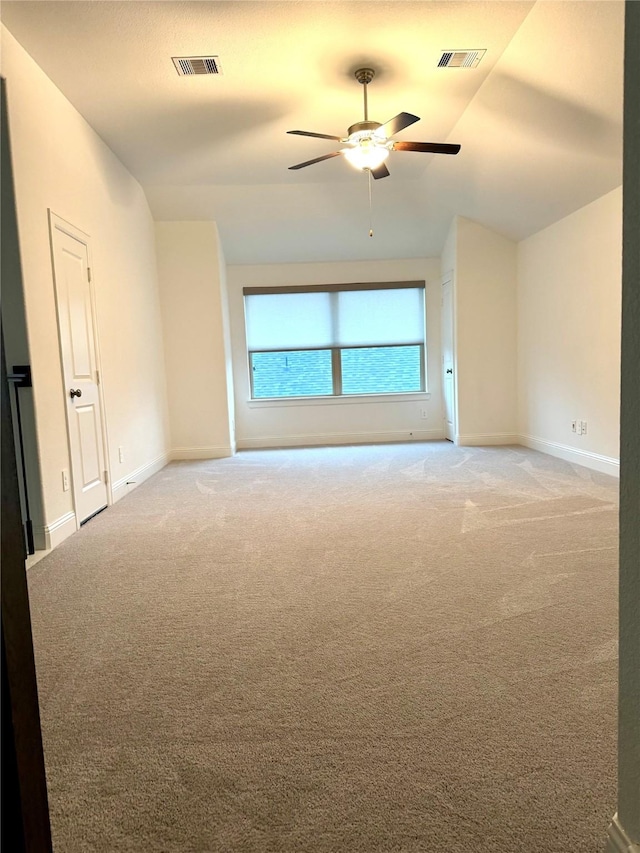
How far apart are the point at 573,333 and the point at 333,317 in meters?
3.07

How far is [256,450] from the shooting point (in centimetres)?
673

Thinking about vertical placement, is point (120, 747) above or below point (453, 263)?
below

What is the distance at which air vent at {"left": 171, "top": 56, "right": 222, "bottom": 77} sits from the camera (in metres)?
3.27

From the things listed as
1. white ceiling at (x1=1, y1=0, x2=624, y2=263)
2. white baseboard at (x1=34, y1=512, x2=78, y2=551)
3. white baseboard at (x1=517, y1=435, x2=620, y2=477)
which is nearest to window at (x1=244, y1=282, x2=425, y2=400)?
white ceiling at (x1=1, y1=0, x2=624, y2=263)

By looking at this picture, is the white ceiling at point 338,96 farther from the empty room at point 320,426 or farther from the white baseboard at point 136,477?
the white baseboard at point 136,477

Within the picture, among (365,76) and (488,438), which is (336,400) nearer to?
(488,438)

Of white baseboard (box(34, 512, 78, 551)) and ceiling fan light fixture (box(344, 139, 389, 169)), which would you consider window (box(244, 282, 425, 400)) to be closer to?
ceiling fan light fixture (box(344, 139, 389, 169))

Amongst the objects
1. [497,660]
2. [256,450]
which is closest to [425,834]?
[497,660]

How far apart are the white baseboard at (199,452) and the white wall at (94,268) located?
289mm

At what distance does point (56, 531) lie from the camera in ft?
10.2

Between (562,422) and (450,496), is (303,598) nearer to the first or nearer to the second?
(450,496)

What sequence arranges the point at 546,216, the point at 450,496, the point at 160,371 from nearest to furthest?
the point at 450,496, the point at 546,216, the point at 160,371

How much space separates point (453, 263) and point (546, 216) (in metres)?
1.27

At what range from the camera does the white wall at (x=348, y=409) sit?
689cm
